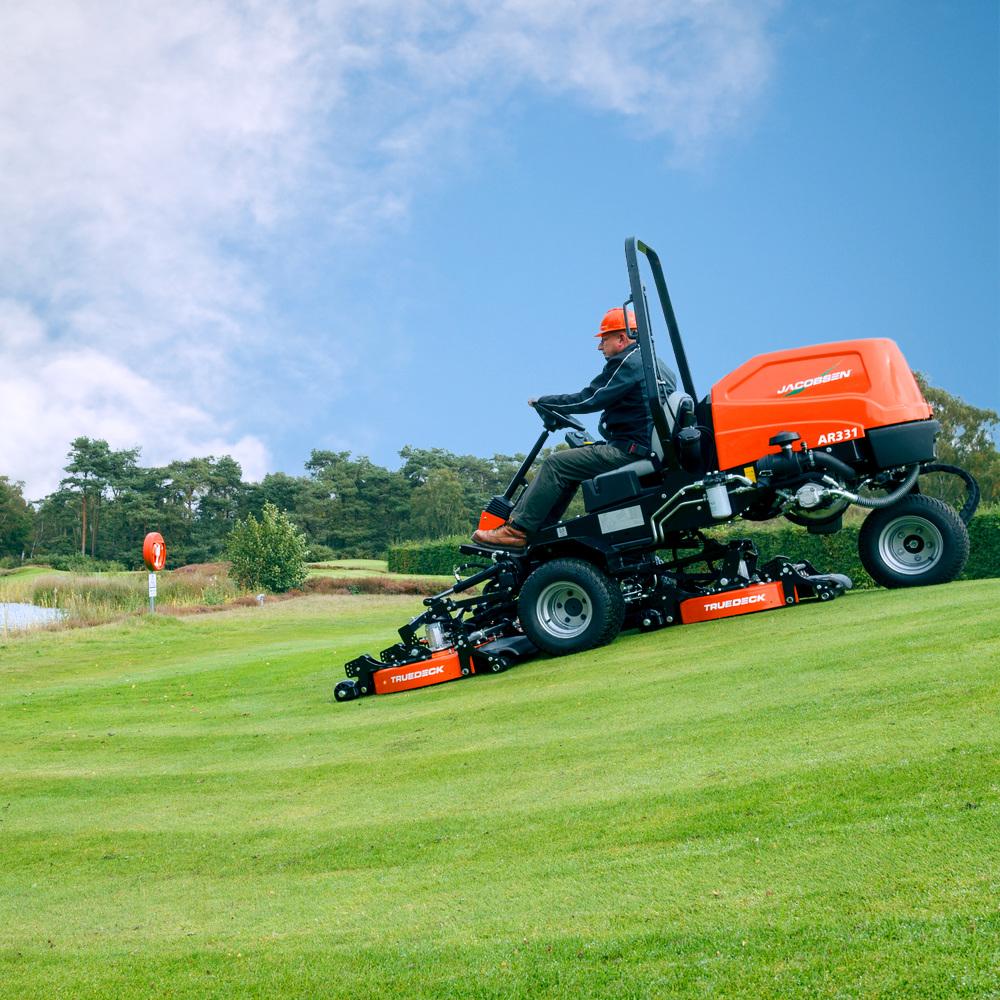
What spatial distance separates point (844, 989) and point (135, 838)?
429 cm

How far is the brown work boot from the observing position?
973 cm

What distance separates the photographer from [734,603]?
9.74 m

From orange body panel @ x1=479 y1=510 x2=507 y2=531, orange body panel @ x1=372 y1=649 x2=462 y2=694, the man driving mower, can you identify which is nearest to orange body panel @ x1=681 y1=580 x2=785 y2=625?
the man driving mower

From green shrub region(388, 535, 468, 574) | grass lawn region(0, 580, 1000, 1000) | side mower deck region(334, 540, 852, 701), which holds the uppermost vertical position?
green shrub region(388, 535, 468, 574)

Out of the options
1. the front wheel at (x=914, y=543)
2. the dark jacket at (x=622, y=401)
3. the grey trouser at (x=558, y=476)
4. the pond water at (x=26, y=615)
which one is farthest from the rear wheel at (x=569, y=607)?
the pond water at (x=26, y=615)

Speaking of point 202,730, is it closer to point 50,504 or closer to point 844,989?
point 844,989

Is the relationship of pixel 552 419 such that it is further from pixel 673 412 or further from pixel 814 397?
pixel 814 397

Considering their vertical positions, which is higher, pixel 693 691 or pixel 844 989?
pixel 693 691

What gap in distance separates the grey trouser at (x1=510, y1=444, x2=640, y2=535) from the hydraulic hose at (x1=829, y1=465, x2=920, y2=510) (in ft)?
6.16

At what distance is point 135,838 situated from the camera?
19.0 ft

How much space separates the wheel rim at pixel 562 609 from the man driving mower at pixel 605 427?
1.91 ft

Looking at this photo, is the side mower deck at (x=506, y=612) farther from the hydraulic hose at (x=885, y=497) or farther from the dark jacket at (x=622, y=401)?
the dark jacket at (x=622, y=401)

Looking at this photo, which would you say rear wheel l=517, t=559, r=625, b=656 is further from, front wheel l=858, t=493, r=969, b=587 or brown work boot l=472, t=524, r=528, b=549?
front wheel l=858, t=493, r=969, b=587

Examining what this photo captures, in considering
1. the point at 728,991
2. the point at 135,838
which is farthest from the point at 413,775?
the point at 728,991
